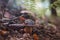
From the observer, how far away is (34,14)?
4.39 feet

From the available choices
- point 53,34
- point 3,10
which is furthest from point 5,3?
point 53,34

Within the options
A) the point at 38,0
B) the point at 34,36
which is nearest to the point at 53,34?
the point at 34,36

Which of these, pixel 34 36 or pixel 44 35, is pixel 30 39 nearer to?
pixel 34 36

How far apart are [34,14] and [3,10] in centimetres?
36

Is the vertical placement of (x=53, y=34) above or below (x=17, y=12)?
below

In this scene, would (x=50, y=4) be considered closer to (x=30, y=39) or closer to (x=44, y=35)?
(x=44, y=35)

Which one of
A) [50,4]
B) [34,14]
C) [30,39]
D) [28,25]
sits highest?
[50,4]

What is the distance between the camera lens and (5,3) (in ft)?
4.30

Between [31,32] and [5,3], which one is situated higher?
[5,3]

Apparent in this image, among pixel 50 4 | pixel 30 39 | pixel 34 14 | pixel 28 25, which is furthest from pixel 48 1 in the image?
pixel 30 39

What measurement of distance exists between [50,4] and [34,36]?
0.42m

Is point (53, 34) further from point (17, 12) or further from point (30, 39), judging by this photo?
point (17, 12)

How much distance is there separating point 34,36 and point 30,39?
57mm

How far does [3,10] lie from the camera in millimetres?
1306
